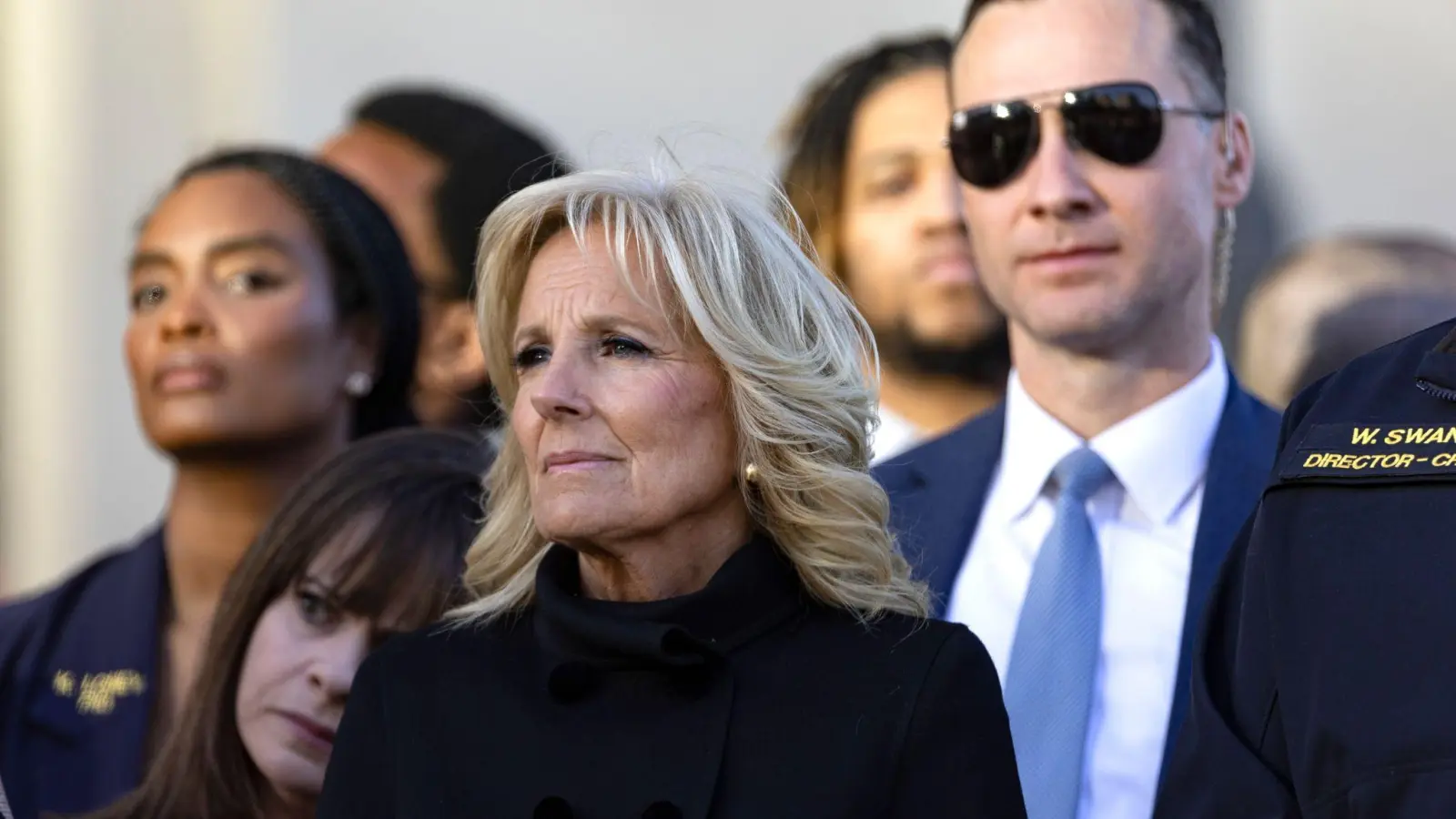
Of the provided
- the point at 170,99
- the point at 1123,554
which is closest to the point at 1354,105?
the point at 170,99

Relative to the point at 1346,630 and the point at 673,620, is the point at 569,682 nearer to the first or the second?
the point at 673,620

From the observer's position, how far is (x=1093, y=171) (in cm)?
360

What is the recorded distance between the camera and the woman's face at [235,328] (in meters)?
4.17

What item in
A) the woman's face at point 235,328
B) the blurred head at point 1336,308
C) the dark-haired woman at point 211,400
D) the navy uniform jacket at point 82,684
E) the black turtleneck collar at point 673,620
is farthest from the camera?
the blurred head at point 1336,308

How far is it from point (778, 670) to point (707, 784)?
19 centimetres

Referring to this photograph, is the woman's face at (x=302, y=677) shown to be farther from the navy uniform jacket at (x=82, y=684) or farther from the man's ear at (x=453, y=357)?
the man's ear at (x=453, y=357)

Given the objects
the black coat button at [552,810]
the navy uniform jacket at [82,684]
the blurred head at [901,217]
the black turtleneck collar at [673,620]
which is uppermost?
the blurred head at [901,217]

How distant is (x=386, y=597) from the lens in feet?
11.5

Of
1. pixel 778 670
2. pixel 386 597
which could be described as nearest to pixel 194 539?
pixel 386 597

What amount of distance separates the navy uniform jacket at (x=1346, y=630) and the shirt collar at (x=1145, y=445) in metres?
0.79

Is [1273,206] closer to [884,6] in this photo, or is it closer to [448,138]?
[884,6]

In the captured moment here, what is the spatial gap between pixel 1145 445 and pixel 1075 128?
0.54 meters

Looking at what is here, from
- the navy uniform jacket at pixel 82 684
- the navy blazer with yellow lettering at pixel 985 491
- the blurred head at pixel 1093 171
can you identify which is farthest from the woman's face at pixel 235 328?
the blurred head at pixel 1093 171

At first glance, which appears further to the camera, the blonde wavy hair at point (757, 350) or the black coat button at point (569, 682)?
the blonde wavy hair at point (757, 350)
